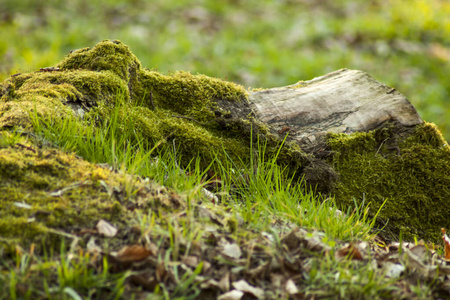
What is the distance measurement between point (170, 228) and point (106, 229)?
29 cm

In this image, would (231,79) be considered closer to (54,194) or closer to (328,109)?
(328,109)

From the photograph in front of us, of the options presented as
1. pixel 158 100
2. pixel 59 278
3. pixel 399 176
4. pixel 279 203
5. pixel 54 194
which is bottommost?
pixel 399 176

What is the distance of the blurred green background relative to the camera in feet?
20.8

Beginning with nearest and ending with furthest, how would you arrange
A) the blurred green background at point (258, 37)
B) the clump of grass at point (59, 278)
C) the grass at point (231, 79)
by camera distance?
the clump of grass at point (59, 278) < the grass at point (231, 79) < the blurred green background at point (258, 37)

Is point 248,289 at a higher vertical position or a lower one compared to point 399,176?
higher

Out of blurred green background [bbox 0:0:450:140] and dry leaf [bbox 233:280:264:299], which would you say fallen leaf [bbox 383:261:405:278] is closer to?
dry leaf [bbox 233:280:264:299]

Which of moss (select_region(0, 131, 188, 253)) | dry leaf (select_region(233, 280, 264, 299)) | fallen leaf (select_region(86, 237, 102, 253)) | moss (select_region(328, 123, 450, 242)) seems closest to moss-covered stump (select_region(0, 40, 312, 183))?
moss (select_region(328, 123, 450, 242))

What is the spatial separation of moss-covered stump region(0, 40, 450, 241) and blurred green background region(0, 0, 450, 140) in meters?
2.67

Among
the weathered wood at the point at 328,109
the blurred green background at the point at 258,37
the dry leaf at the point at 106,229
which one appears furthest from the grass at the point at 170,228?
the blurred green background at the point at 258,37

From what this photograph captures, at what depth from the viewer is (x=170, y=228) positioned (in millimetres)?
1800

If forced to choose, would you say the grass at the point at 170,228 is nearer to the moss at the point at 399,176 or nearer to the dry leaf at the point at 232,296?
the dry leaf at the point at 232,296

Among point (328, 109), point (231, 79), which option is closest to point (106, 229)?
point (328, 109)

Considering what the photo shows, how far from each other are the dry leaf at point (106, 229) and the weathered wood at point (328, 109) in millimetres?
1590

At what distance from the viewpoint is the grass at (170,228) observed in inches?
62.1
